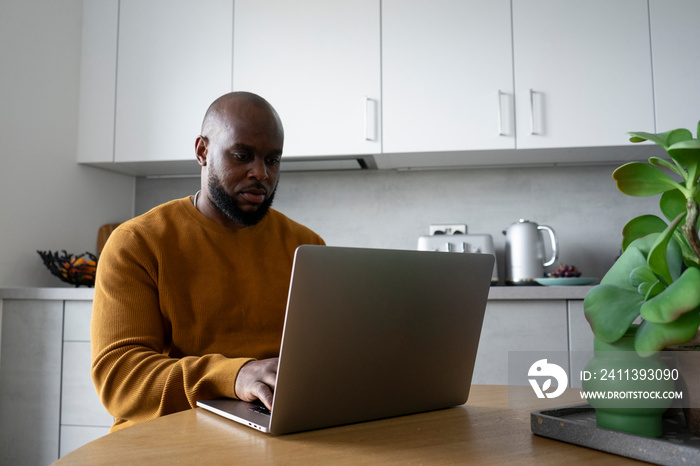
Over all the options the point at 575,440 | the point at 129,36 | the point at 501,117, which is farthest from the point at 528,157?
the point at 575,440

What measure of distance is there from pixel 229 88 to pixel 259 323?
5.07 feet

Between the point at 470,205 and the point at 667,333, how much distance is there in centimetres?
223

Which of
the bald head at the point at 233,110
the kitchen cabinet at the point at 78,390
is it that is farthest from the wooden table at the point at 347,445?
the kitchen cabinet at the point at 78,390

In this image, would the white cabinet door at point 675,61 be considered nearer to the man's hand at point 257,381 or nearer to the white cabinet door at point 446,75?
the white cabinet door at point 446,75

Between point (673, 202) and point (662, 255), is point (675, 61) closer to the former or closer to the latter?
point (673, 202)

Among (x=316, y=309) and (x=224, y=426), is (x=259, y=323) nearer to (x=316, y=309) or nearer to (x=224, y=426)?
(x=224, y=426)

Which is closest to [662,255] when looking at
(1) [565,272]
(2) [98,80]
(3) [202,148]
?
(3) [202,148]

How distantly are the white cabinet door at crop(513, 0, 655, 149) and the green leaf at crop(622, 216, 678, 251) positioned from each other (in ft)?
5.85

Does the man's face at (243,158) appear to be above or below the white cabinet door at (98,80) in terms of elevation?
below

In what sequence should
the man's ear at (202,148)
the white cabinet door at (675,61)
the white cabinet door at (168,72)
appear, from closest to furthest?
the man's ear at (202,148) < the white cabinet door at (675,61) < the white cabinet door at (168,72)

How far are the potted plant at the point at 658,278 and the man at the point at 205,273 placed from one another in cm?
70

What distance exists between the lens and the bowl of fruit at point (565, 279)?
2.19 m

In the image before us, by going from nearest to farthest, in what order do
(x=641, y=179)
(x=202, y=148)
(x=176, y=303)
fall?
(x=641, y=179) → (x=176, y=303) → (x=202, y=148)

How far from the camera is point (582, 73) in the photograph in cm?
236
